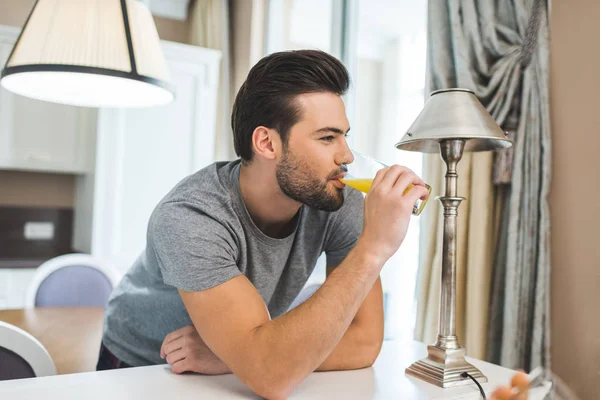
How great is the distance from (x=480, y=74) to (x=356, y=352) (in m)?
1.06

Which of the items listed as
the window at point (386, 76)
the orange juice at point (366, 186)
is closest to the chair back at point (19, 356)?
the orange juice at point (366, 186)

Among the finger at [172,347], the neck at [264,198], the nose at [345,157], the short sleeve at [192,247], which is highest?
the nose at [345,157]

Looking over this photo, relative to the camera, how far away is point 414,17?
Result: 96.4 inches

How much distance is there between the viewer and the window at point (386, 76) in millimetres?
2354

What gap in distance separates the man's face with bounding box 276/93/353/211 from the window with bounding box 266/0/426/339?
0.98m

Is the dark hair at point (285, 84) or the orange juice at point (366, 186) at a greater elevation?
the dark hair at point (285, 84)

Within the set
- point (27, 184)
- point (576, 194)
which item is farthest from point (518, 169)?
point (27, 184)

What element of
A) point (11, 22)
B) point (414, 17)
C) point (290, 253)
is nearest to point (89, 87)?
point (290, 253)

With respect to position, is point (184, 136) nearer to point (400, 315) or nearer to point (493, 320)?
point (400, 315)

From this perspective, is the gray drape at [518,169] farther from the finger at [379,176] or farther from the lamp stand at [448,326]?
the finger at [379,176]

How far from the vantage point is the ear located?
1.22 m

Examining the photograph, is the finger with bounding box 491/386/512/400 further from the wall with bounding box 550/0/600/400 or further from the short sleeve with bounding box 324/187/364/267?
the wall with bounding box 550/0/600/400

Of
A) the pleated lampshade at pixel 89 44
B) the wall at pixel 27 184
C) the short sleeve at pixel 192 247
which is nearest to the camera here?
the short sleeve at pixel 192 247

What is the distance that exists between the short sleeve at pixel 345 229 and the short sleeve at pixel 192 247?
0.32 meters
